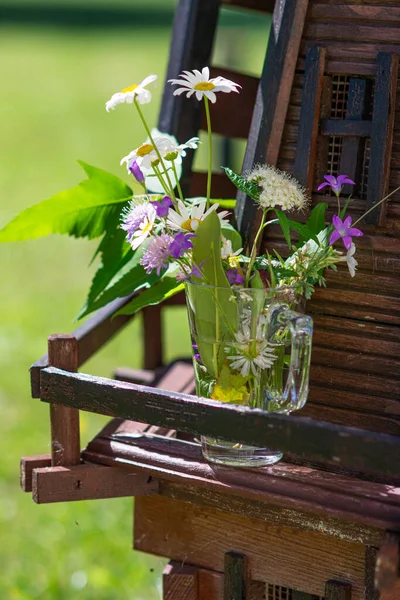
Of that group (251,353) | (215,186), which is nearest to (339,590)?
(251,353)

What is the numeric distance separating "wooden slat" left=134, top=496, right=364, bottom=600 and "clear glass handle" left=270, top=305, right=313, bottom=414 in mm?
276

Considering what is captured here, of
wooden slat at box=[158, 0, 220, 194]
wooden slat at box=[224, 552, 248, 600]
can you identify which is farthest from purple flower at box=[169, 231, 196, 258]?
wooden slat at box=[158, 0, 220, 194]

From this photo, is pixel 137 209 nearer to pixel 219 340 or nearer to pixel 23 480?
pixel 219 340

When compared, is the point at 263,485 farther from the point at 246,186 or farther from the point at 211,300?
the point at 246,186

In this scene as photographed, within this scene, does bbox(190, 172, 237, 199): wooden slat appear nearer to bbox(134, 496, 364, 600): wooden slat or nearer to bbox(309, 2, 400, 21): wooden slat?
bbox(309, 2, 400, 21): wooden slat

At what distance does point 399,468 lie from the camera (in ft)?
3.94

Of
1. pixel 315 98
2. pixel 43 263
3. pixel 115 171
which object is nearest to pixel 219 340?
pixel 315 98

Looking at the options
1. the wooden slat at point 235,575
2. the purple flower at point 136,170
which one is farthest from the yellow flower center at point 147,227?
the wooden slat at point 235,575

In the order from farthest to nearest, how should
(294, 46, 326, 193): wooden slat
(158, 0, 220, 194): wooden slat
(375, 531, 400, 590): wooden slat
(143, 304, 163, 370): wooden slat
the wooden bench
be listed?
(143, 304, 163, 370): wooden slat < (158, 0, 220, 194): wooden slat < (294, 46, 326, 193): wooden slat < the wooden bench < (375, 531, 400, 590): wooden slat

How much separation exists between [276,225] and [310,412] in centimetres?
33

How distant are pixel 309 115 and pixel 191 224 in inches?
13.6

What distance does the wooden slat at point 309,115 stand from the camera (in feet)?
5.02

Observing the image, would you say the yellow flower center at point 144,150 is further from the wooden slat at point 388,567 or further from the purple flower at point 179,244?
the wooden slat at point 388,567

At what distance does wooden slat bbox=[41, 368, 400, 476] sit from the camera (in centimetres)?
122
